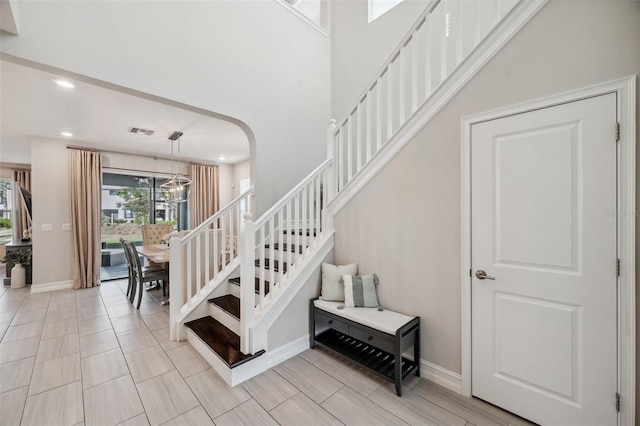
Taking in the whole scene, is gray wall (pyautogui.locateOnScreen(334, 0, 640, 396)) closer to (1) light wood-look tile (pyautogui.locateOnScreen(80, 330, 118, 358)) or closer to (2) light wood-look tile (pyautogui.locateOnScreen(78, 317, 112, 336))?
(1) light wood-look tile (pyautogui.locateOnScreen(80, 330, 118, 358))

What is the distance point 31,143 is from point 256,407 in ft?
20.5

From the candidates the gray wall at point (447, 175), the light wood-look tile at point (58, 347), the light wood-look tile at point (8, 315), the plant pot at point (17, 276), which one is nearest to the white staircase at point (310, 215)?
the gray wall at point (447, 175)

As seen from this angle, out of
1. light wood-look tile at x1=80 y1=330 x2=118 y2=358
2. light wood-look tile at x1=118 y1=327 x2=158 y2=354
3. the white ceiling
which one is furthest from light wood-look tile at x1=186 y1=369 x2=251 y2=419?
the white ceiling

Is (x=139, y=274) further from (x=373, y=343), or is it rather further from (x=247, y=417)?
(x=373, y=343)

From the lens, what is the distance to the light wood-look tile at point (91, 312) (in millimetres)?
3545

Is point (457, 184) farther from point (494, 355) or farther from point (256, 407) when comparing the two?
point (256, 407)

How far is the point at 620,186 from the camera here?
1441 millimetres

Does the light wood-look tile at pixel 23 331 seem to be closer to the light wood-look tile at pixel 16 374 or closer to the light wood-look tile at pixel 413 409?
the light wood-look tile at pixel 16 374

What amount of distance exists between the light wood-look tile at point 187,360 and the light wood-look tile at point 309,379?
0.70 metres

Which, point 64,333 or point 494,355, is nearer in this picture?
point 494,355

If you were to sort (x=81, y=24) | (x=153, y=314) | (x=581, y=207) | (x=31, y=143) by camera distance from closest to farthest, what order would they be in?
1. (x=581, y=207)
2. (x=81, y=24)
3. (x=153, y=314)
4. (x=31, y=143)

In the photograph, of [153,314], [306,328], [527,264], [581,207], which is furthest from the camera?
[153,314]

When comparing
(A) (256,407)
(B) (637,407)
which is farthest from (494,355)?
(A) (256,407)

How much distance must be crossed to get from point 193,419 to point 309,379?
0.88m
